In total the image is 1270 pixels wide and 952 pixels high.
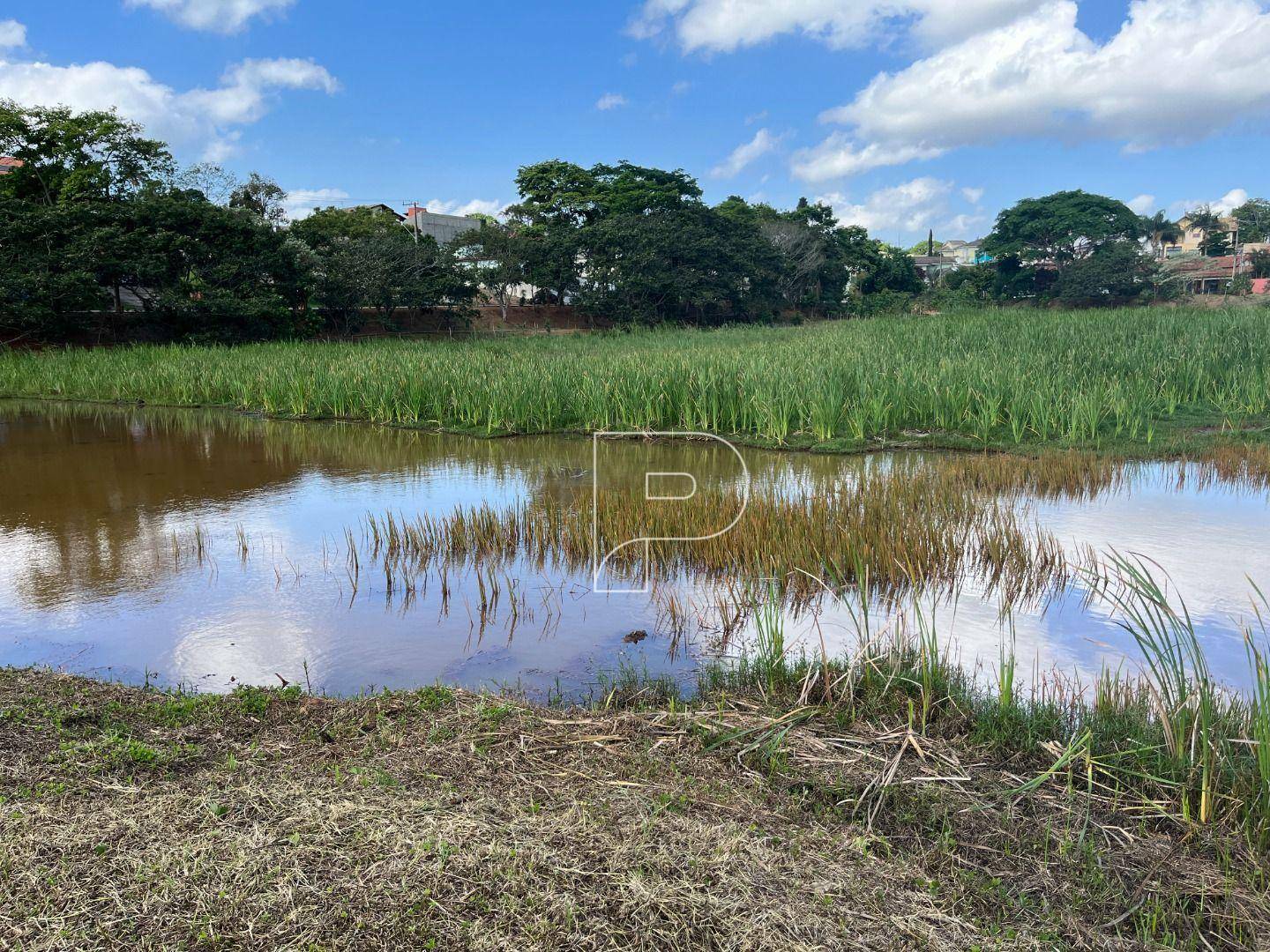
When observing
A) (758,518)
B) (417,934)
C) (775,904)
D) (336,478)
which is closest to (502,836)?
(417,934)

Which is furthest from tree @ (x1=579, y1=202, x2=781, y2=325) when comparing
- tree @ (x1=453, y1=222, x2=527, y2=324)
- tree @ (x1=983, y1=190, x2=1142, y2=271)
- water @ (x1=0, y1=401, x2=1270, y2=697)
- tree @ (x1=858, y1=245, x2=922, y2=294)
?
water @ (x1=0, y1=401, x2=1270, y2=697)

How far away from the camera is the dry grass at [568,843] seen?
6.82 ft

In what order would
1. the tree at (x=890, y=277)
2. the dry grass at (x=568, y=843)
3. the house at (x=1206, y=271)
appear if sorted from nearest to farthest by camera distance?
1. the dry grass at (x=568, y=843)
2. the house at (x=1206, y=271)
3. the tree at (x=890, y=277)

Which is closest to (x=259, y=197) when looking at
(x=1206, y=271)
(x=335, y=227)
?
(x=335, y=227)

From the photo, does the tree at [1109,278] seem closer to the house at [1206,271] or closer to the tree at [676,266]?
the house at [1206,271]

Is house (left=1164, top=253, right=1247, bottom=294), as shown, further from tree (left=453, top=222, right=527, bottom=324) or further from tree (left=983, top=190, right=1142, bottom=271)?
tree (left=453, top=222, right=527, bottom=324)

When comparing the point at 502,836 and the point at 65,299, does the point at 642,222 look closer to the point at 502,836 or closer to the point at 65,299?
the point at 65,299

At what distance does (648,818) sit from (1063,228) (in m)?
43.3

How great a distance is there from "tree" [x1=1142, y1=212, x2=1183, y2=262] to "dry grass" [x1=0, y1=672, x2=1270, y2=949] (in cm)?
5012

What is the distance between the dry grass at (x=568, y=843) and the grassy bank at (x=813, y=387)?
7.25 m

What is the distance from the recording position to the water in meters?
4.15

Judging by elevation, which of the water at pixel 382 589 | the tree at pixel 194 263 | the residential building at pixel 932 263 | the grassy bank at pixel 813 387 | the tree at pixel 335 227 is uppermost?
the residential building at pixel 932 263

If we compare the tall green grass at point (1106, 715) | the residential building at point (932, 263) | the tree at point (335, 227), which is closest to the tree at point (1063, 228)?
the residential building at point (932, 263)

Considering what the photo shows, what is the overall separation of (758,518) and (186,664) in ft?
11.0
